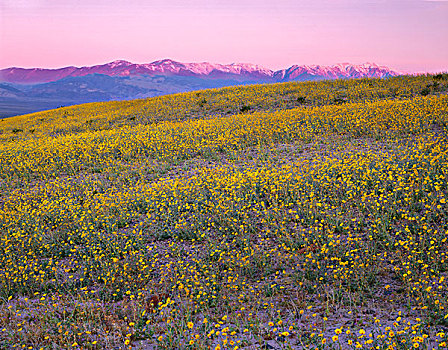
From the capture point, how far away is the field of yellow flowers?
15.8 ft

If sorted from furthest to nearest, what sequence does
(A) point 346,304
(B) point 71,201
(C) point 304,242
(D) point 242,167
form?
(D) point 242,167
(B) point 71,201
(C) point 304,242
(A) point 346,304

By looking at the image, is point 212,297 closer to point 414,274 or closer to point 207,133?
point 414,274

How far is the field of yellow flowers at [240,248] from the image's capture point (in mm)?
4824

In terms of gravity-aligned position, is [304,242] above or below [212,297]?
above

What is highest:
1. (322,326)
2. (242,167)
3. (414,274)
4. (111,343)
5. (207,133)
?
(207,133)

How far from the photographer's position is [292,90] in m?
30.6

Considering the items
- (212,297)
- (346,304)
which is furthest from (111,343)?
(346,304)

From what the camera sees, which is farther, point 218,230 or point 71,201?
point 71,201

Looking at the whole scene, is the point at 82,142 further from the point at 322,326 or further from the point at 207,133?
the point at 322,326

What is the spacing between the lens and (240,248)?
711cm

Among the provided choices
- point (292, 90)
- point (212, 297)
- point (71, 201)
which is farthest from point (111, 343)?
point (292, 90)

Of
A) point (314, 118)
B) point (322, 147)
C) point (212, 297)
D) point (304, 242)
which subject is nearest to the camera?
point (212, 297)

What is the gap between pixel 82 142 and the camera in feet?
66.0

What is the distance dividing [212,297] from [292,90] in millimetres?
27870
